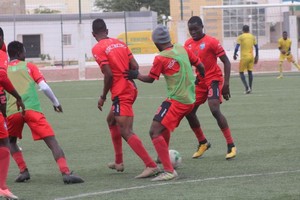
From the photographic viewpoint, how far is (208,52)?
39.2ft

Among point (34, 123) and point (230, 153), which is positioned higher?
point (34, 123)

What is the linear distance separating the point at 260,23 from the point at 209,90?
39.6 meters

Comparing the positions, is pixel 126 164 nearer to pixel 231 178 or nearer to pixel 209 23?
pixel 231 178

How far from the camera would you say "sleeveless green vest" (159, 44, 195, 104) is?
1014cm

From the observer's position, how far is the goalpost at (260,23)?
139ft

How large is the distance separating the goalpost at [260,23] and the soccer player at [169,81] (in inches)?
1229

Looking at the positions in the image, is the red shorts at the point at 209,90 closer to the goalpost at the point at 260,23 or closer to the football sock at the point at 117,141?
the football sock at the point at 117,141

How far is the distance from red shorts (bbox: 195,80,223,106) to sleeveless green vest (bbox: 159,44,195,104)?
1764mm

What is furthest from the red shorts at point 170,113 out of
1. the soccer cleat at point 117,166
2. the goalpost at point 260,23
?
the goalpost at point 260,23

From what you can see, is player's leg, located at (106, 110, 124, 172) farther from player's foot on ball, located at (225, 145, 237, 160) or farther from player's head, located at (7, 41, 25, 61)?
player's foot on ball, located at (225, 145, 237, 160)

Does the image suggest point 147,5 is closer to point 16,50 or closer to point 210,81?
point 210,81

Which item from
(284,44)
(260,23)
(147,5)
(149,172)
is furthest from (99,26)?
(147,5)

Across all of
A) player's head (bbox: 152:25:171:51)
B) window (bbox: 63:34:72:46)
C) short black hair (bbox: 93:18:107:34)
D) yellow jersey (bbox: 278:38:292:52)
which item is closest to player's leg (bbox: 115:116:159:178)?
player's head (bbox: 152:25:171:51)

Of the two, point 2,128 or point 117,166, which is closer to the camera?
point 2,128
